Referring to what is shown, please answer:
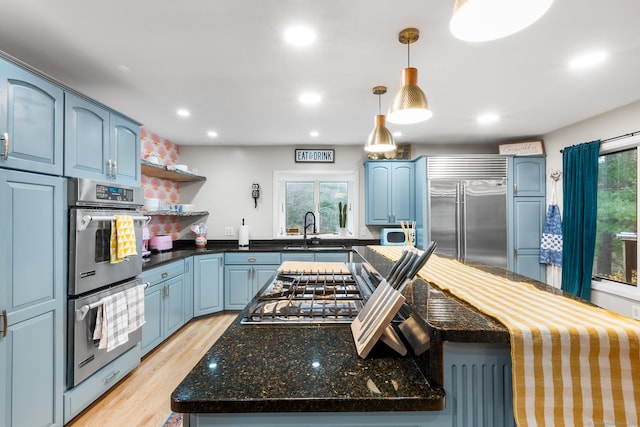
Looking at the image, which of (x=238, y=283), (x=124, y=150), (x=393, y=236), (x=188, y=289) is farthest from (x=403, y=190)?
(x=124, y=150)

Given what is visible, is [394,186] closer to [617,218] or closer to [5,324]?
[617,218]

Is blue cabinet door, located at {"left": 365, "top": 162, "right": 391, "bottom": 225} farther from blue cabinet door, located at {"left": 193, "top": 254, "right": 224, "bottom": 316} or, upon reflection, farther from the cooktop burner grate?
the cooktop burner grate

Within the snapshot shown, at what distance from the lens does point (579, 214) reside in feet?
10.3

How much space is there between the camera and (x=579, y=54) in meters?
1.87

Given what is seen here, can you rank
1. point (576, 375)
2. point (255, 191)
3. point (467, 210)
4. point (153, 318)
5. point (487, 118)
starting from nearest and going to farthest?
point (576, 375) → point (153, 318) → point (487, 118) → point (467, 210) → point (255, 191)

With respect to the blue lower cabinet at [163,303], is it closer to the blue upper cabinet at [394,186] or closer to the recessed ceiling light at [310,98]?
the recessed ceiling light at [310,98]

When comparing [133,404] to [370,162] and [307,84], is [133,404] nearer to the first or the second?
[307,84]

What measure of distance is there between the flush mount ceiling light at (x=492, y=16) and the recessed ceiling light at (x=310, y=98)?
5.64 feet

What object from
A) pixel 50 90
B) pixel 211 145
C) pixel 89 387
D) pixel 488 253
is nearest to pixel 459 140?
pixel 488 253

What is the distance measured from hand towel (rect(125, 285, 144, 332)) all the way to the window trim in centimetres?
429

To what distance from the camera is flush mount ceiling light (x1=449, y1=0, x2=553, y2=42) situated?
75cm

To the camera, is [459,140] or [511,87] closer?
[511,87]

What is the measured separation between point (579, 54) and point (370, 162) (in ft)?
8.00

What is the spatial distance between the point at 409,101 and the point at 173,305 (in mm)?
2935
